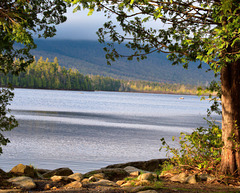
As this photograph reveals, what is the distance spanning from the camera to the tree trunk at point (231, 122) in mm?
9367

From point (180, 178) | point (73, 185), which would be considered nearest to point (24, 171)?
point (73, 185)

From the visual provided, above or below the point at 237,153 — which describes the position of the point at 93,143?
below

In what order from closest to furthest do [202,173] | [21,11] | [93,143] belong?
[21,11]
[202,173]
[93,143]

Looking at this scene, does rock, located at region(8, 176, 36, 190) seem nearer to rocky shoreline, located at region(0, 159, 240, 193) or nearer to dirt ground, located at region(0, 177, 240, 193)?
rocky shoreline, located at region(0, 159, 240, 193)

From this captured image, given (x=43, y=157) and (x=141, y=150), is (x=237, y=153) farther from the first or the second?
(x=141, y=150)

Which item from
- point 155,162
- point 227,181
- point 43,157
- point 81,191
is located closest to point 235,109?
point 227,181

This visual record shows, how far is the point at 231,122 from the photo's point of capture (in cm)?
944

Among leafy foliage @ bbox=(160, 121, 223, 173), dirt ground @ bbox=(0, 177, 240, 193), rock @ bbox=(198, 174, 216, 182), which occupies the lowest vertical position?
dirt ground @ bbox=(0, 177, 240, 193)

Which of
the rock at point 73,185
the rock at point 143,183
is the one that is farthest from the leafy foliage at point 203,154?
the rock at point 73,185

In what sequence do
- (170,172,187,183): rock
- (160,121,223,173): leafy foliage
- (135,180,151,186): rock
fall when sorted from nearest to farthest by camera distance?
(135,180,151,186): rock, (170,172,187,183): rock, (160,121,223,173): leafy foliage

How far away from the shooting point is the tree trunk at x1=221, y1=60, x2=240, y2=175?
369 inches

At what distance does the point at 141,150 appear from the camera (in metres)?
24.4

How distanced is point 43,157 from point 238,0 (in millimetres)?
15894

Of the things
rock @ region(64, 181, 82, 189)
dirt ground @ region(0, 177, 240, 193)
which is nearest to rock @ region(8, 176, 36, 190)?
dirt ground @ region(0, 177, 240, 193)
